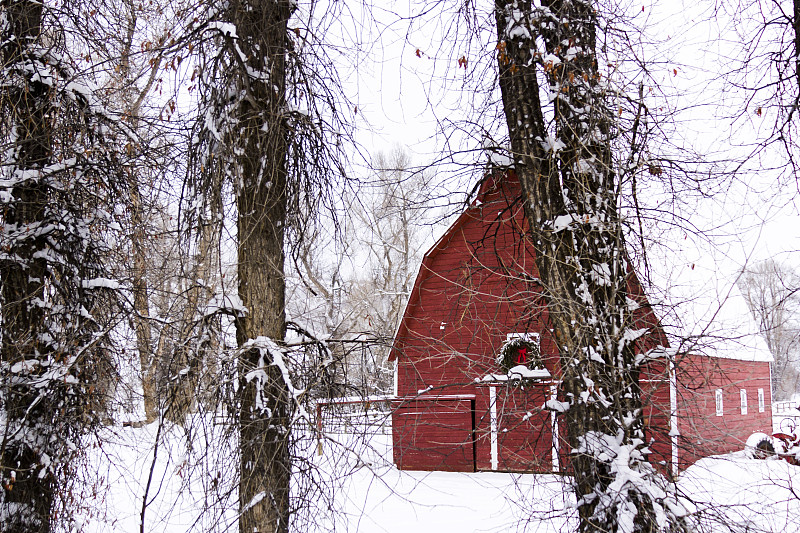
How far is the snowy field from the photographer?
460 centimetres

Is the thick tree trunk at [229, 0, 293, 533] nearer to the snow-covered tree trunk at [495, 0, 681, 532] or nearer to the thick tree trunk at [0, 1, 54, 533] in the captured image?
the snow-covered tree trunk at [495, 0, 681, 532]

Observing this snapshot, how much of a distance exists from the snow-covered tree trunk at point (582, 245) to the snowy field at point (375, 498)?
343 mm

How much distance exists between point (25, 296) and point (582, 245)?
16.7 feet

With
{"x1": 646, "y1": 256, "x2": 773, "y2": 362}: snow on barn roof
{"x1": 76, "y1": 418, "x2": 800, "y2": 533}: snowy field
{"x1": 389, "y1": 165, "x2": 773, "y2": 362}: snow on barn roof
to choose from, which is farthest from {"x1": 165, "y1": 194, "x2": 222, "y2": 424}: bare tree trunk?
{"x1": 646, "y1": 256, "x2": 773, "y2": 362}: snow on barn roof

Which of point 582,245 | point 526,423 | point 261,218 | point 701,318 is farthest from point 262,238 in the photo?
point 526,423

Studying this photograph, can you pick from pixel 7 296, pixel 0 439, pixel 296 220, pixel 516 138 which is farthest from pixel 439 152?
pixel 0 439

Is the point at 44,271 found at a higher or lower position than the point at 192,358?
higher

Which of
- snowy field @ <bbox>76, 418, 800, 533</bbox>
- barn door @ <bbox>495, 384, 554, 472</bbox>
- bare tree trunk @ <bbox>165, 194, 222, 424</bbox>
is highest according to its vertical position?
bare tree trunk @ <bbox>165, 194, 222, 424</bbox>

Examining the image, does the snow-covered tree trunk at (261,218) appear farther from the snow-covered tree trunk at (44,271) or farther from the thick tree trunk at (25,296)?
the thick tree trunk at (25,296)

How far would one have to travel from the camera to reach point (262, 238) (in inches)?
207

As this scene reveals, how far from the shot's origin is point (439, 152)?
5.68 meters

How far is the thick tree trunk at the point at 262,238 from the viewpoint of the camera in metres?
4.80

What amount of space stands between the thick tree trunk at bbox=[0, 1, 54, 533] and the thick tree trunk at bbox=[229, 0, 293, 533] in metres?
2.08

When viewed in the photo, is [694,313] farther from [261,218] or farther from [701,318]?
[261,218]
